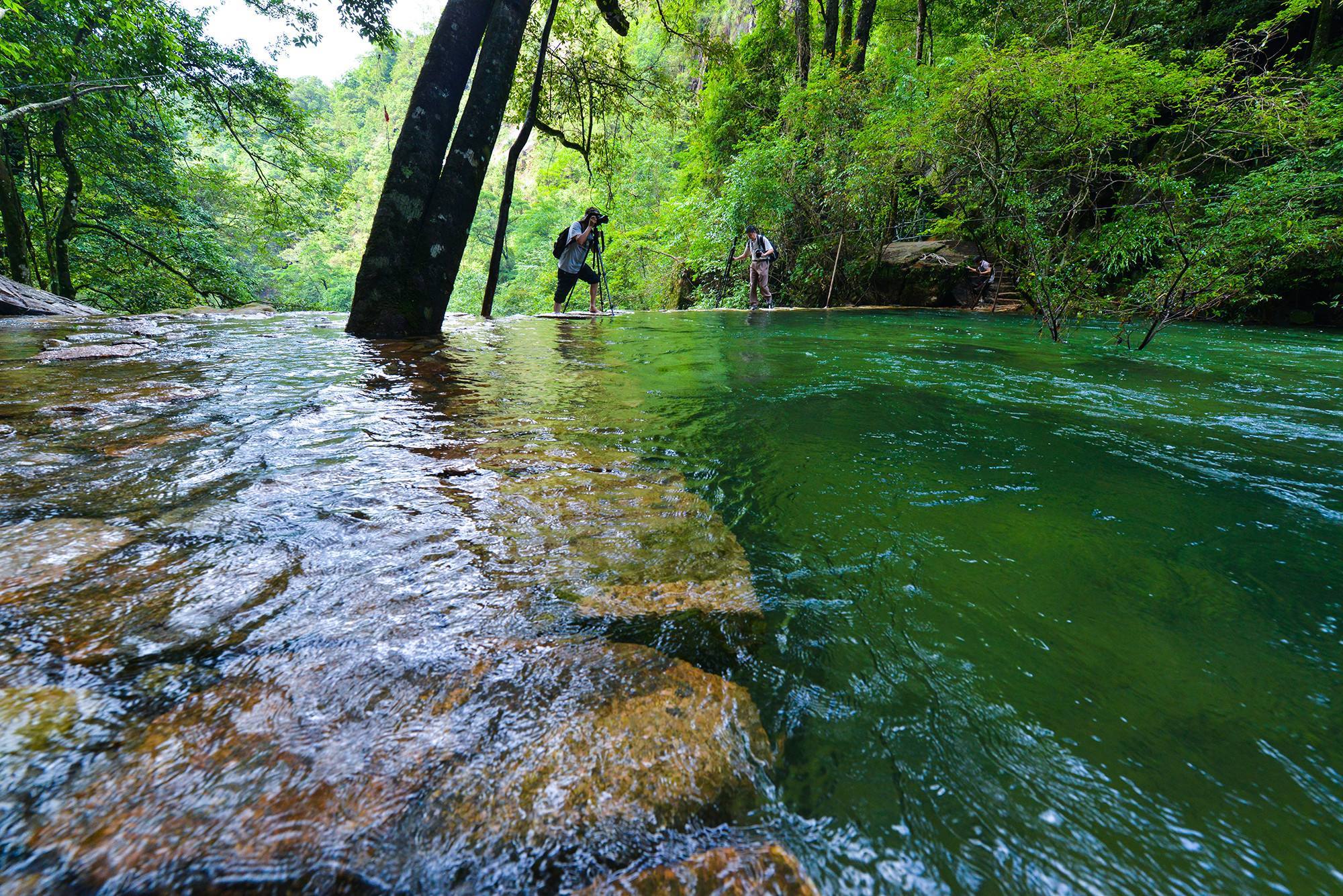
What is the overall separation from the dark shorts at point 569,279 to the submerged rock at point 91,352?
6.52 m

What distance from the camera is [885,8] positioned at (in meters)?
20.9

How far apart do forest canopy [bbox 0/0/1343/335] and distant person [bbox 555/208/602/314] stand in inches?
95.6

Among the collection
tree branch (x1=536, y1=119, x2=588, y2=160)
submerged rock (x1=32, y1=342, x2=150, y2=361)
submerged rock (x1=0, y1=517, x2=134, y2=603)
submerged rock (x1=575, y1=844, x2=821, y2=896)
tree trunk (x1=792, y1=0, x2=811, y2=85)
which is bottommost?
submerged rock (x1=575, y1=844, x2=821, y2=896)

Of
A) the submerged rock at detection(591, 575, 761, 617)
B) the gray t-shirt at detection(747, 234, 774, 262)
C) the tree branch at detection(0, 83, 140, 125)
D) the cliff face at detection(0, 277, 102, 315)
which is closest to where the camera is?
the submerged rock at detection(591, 575, 761, 617)

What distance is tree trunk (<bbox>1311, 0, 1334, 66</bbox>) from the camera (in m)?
11.8

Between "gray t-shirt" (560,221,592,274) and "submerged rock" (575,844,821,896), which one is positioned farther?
"gray t-shirt" (560,221,592,274)

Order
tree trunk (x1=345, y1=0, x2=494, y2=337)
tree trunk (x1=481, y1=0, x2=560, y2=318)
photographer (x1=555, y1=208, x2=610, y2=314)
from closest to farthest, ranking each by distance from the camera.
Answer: tree trunk (x1=345, y1=0, x2=494, y2=337) < tree trunk (x1=481, y1=0, x2=560, y2=318) < photographer (x1=555, y1=208, x2=610, y2=314)

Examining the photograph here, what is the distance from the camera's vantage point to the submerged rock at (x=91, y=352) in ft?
12.9

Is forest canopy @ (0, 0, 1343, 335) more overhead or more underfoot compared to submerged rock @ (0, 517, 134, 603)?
more overhead

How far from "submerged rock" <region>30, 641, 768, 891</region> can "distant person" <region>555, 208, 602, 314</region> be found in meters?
9.68

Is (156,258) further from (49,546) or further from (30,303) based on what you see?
(49,546)

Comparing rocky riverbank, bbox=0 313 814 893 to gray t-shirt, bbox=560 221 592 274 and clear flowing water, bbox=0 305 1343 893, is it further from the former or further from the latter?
gray t-shirt, bbox=560 221 592 274

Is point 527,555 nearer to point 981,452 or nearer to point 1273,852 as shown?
point 1273,852

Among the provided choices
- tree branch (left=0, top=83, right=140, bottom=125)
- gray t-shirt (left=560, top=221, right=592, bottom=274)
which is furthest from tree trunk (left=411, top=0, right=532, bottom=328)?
tree branch (left=0, top=83, right=140, bottom=125)
